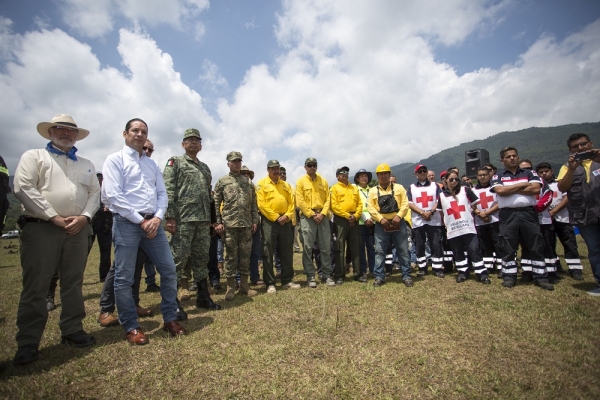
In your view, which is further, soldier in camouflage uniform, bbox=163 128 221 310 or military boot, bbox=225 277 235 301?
military boot, bbox=225 277 235 301

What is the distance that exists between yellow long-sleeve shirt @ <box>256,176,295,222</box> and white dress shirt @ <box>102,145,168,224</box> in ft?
7.93

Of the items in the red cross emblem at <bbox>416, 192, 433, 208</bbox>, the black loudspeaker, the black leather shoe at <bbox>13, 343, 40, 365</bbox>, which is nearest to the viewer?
the black leather shoe at <bbox>13, 343, 40, 365</bbox>

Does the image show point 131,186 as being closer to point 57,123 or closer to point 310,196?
point 57,123

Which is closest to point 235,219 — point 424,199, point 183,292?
point 183,292

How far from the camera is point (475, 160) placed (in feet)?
37.4

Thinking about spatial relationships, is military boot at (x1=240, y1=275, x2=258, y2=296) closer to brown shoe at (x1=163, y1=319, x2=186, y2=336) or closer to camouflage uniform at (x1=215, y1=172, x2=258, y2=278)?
camouflage uniform at (x1=215, y1=172, x2=258, y2=278)

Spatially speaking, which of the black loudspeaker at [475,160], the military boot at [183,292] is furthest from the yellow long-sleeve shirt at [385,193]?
the black loudspeaker at [475,160]

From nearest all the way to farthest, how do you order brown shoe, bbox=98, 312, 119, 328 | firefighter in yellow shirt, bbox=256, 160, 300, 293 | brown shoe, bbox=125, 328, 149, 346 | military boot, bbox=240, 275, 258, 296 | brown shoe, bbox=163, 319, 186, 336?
brown shoe, bbox=125, 328, 149, 346 → brown shoe, bbox=163, 319, 186, 336 → brown shoe, bbox=98, 312, 119, 328 → military boot, bbox=240, 275, 258, 296 → firefighter in yellow shirt, bbox=256, 160, 300, 293

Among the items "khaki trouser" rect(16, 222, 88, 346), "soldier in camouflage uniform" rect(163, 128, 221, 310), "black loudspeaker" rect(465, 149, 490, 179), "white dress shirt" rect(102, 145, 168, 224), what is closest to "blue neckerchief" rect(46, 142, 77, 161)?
"white dress shirt" rect(102, 145, 168, 224)

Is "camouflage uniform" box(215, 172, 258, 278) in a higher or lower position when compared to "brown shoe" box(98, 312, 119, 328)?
higher

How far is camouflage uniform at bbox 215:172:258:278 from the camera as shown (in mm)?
5223

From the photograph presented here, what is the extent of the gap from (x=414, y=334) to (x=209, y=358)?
2.30 meters

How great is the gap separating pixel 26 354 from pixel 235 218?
121 inches

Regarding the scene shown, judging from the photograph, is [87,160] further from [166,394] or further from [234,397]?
[234,397]
